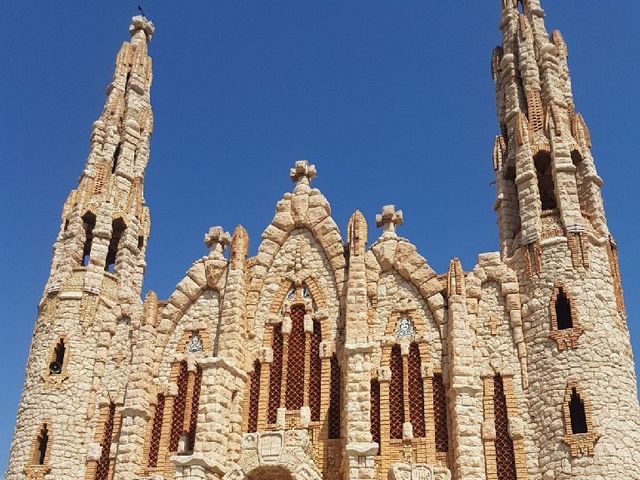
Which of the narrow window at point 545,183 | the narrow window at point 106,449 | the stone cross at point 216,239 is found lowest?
the narrow window at point 106,449

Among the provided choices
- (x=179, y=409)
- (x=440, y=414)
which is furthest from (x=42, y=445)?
(x=440, y=414)

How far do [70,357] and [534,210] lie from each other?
12913 mm

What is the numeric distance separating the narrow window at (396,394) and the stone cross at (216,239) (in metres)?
5.90

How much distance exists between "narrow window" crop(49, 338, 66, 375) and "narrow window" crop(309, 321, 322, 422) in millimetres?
7069

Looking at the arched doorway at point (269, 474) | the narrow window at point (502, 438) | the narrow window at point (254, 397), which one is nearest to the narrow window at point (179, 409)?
the narrow window at point (254, 397)

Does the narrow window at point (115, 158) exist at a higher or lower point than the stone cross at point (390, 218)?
higher

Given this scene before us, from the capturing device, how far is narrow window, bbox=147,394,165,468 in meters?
19.3

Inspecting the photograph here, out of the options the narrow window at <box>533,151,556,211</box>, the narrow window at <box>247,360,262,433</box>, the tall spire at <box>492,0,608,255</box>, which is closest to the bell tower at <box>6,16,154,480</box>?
the narrow window at <box>247,360,262,433</box>

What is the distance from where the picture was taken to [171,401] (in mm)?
19750

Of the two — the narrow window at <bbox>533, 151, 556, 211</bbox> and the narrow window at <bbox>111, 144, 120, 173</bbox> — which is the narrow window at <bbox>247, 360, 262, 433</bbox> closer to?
the narrow window at <bbox>533, 151, 556, 211</bbox>

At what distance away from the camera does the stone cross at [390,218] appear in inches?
795

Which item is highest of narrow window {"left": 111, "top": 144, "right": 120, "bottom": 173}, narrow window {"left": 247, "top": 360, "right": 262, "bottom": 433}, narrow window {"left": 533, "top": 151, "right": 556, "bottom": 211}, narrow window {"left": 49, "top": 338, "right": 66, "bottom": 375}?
narrow window {"left": 111, "top": 144, "right": 120, "bottom": 173}

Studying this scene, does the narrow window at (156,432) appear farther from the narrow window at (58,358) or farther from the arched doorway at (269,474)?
the narrow window at (58,358)

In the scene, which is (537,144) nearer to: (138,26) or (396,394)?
(396,394)
